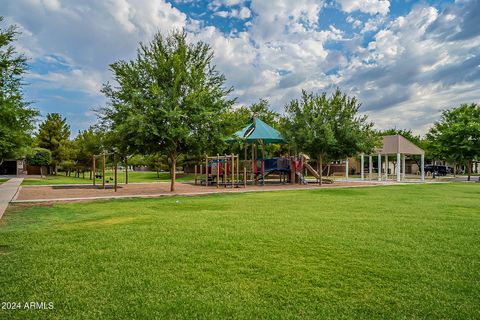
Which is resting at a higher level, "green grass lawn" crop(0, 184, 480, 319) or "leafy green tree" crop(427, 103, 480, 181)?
"leafy green tree" crop(427, 103, 480, 181)

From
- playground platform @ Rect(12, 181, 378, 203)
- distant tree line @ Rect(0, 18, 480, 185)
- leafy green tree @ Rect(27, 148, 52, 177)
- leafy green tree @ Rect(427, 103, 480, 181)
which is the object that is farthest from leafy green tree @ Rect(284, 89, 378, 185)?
leafy green tree @ Rect(27, 148, 52, 177)

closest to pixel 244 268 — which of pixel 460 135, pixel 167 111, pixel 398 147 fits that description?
pixel 167 111

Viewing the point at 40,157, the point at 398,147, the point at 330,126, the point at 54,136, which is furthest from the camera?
the point at 54,136

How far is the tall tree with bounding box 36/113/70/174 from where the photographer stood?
39531 millimetres

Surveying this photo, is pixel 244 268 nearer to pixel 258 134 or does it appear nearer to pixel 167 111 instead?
pixel 167 111

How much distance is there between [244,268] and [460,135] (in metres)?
38.1

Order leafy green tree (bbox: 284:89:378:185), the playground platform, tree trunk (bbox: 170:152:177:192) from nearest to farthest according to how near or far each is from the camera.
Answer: the playground platform < tree trunk (bbox: 170:152:177:192) < leafy green tree (bbox: 284:89:378:185)

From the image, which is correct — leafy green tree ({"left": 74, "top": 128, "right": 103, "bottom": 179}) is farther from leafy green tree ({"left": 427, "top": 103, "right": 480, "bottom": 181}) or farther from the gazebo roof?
leafy green tree ({"left": 427, "top": 103, "right": 480, "bottom": 181})

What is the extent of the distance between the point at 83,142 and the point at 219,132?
2108cm

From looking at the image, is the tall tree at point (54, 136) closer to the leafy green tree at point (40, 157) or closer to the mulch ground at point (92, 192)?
the leafy green tree at point (40, 157)

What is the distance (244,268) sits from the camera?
14.8 feet

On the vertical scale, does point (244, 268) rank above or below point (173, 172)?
below

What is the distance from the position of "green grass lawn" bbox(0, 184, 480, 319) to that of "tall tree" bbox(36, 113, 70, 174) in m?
35.4

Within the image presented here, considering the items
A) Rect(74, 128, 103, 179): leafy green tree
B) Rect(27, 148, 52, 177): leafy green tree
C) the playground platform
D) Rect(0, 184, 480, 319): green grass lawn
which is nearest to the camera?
Rect(0, 184, 480, 319): green grass lawn
